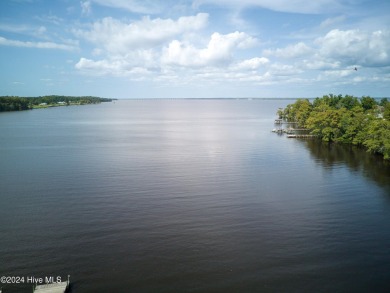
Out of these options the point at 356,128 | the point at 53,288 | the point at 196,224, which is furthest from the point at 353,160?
the point at 53,288

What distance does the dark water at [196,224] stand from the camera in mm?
26047

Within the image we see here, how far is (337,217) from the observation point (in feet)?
121

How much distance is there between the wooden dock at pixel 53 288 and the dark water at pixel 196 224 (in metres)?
0.87

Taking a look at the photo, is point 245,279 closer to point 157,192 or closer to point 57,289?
point 57,289

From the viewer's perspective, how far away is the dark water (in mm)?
26047

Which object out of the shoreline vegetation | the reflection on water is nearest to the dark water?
the reflection on water

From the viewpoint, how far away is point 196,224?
34.8 metres

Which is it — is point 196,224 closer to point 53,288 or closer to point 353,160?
point 53,288

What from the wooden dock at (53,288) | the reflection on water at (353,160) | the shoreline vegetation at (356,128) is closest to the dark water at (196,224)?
the reflection on water at (353,160)

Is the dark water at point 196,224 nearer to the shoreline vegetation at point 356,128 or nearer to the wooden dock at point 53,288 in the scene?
the wooden dock at point 53,288

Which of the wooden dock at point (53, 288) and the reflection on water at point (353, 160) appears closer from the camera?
the wooden dock at point (53, 288)

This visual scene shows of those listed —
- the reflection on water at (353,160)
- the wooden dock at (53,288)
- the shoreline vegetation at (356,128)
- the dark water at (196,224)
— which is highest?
the shoreline vegetation at (356,128)

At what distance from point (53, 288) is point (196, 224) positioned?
605 inches

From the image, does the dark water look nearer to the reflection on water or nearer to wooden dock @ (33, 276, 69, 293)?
the reflection on water
